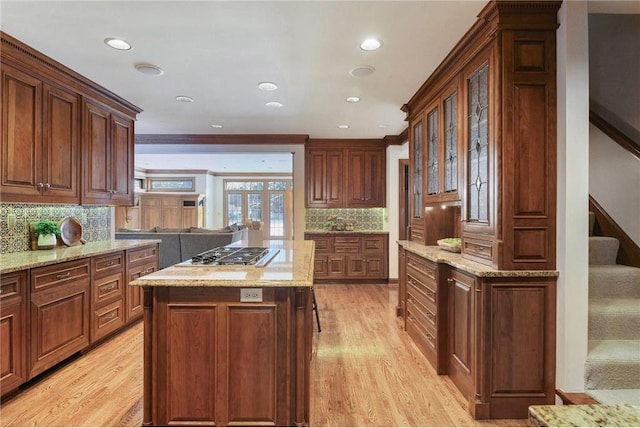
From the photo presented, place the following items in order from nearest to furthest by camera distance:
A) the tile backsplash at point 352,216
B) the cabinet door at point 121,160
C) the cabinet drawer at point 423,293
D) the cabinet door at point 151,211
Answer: the cabinet drawer at point 423,293, the cabinet door at point 121,160, the tile backsplash at point 352,216, the cabinet door at point 151,211

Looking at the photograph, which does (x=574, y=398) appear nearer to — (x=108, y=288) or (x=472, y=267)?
(x=472, y=267)

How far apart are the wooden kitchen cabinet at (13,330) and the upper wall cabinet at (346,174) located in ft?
13.9

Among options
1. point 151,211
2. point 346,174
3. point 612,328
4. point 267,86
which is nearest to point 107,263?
point 267,86

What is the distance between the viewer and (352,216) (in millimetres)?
6227

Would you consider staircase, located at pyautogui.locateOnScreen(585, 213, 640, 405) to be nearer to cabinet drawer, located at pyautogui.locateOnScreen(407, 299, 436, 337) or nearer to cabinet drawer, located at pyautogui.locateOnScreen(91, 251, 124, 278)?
cabinet drawer, located at pyautogui.locateOnScreen(407, 299, 436, 337)

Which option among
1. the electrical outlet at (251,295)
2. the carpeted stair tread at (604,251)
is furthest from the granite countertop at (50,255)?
the carpeted stair tread at (604,251)

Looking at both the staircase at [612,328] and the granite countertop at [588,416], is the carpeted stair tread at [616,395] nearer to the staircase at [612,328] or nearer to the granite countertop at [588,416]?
the staircase at [612,328]

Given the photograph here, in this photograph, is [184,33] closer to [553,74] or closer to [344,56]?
[344,56]

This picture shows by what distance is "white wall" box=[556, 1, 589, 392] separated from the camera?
6.24 ft

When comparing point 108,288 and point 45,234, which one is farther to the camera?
point 108,288

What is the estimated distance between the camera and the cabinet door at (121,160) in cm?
364

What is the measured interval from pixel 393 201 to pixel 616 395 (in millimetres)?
4136

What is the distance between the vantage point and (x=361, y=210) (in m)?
6.21

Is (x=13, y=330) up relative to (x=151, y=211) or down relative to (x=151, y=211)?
down
